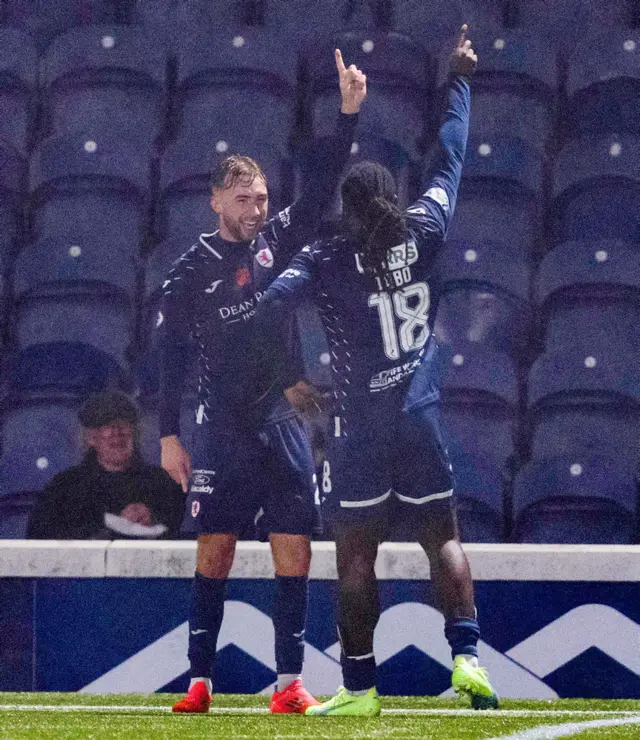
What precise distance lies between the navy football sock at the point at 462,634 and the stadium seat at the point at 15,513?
2490 millimetres

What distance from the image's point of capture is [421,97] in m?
6.74

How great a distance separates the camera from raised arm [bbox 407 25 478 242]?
3783 millimetres

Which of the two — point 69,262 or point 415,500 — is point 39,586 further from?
point 69,262

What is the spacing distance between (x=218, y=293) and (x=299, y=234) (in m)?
0.29

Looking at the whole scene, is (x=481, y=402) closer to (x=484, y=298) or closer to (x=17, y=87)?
(x=484, y=298)

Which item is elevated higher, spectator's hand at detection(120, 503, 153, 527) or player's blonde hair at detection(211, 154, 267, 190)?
player's blonde hair at detection(211, 154, 267, 190)

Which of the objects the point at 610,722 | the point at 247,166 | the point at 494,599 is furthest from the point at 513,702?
the point at 247,166

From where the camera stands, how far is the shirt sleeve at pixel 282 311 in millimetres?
3604

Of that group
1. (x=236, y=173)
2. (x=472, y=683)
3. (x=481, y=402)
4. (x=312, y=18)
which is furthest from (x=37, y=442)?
(x=472, y=683)

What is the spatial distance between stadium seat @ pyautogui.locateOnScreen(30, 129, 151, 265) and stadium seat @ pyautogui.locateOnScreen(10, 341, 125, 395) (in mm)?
679

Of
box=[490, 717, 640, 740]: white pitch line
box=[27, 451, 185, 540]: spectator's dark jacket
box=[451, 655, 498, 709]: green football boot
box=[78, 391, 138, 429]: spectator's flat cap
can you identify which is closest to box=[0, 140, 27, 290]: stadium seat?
box=[78, 391, 138, 429]: spectator's flat cap

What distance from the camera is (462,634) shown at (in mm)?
3516

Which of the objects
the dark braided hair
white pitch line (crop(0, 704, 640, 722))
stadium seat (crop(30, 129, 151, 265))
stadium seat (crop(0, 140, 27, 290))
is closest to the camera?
white pitch line (crop(0, 704, 640, 722))

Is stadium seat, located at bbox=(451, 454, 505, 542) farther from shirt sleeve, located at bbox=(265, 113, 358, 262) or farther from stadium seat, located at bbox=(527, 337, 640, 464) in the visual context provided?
shirt sleeve, located at bbox=(265, 113, 358, 262)
